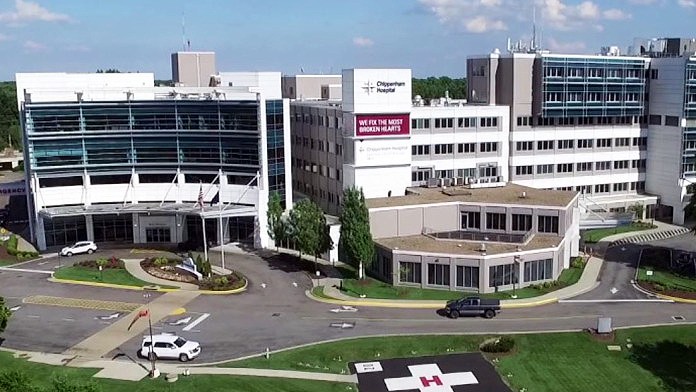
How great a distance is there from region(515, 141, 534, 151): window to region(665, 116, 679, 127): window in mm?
19728

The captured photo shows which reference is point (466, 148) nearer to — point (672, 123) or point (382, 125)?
point (382, 125)

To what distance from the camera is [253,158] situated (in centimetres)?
7938

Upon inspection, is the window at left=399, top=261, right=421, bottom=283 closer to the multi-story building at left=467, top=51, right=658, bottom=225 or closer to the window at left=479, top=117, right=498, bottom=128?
the window at left=479, top=117, right=498, bottom=128

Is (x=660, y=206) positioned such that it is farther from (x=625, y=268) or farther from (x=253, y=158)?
(x=253, y=158)

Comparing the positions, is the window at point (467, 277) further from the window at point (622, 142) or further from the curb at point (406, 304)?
the window at point (622, 142)

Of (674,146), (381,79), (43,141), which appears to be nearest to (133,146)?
(43,141)

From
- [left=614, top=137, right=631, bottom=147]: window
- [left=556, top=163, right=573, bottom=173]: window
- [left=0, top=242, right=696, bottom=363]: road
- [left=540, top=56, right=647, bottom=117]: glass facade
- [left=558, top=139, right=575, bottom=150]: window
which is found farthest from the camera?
[left=614, top=137, right=631, bottom=147]: window

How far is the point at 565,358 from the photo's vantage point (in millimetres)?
47219

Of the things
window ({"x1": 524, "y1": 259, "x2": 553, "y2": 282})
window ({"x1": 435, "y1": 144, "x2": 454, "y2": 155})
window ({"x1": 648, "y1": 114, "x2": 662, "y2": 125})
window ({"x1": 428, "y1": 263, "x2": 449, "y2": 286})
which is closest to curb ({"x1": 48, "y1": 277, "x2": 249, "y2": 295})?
window ({"x1": 428, "y1": 263, "x2": 449, "y2": 286})

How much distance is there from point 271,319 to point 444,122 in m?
39.8

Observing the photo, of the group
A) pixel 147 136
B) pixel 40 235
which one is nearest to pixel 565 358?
pixel 147 136

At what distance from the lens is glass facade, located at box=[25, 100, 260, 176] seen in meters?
78.8

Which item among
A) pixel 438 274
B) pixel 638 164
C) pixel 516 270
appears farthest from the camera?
pixel 638 164

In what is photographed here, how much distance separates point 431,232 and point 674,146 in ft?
141
